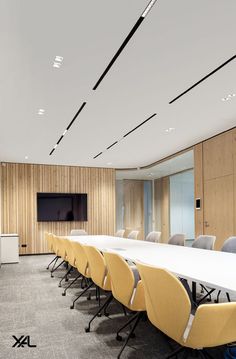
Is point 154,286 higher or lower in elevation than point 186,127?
lower

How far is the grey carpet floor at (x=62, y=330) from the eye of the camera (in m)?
2.68

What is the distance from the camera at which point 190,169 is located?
10.2 meters

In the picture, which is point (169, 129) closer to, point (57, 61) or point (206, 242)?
point (206, 242)

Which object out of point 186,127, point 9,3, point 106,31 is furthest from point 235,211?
point 9,3

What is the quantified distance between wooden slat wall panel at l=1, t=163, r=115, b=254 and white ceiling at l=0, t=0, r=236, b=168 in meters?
3.27

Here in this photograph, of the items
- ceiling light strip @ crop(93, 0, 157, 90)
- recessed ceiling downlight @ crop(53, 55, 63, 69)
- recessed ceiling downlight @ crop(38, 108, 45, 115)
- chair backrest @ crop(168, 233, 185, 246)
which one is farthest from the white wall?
recessed ceiling downlight @ crop(53, 55, 63, 69)

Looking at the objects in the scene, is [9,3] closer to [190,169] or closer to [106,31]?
[106,31]

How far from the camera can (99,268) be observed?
3.28 m

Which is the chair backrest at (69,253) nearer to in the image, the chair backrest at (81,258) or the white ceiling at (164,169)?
the chair backrest at (81,258)

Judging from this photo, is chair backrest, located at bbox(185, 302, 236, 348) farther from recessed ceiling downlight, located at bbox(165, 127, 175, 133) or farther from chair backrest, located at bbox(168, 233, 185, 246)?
recessed ceiling downlight, located at bbox(165, 127, 175, 133)

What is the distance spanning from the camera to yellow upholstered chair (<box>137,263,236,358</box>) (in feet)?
5.56

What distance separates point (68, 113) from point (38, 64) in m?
1.76

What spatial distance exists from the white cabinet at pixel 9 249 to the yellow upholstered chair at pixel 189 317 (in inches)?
283

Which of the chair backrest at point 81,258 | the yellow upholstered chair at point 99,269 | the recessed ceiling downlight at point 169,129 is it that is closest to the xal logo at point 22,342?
the yellow upholstered chair at point 99,269
